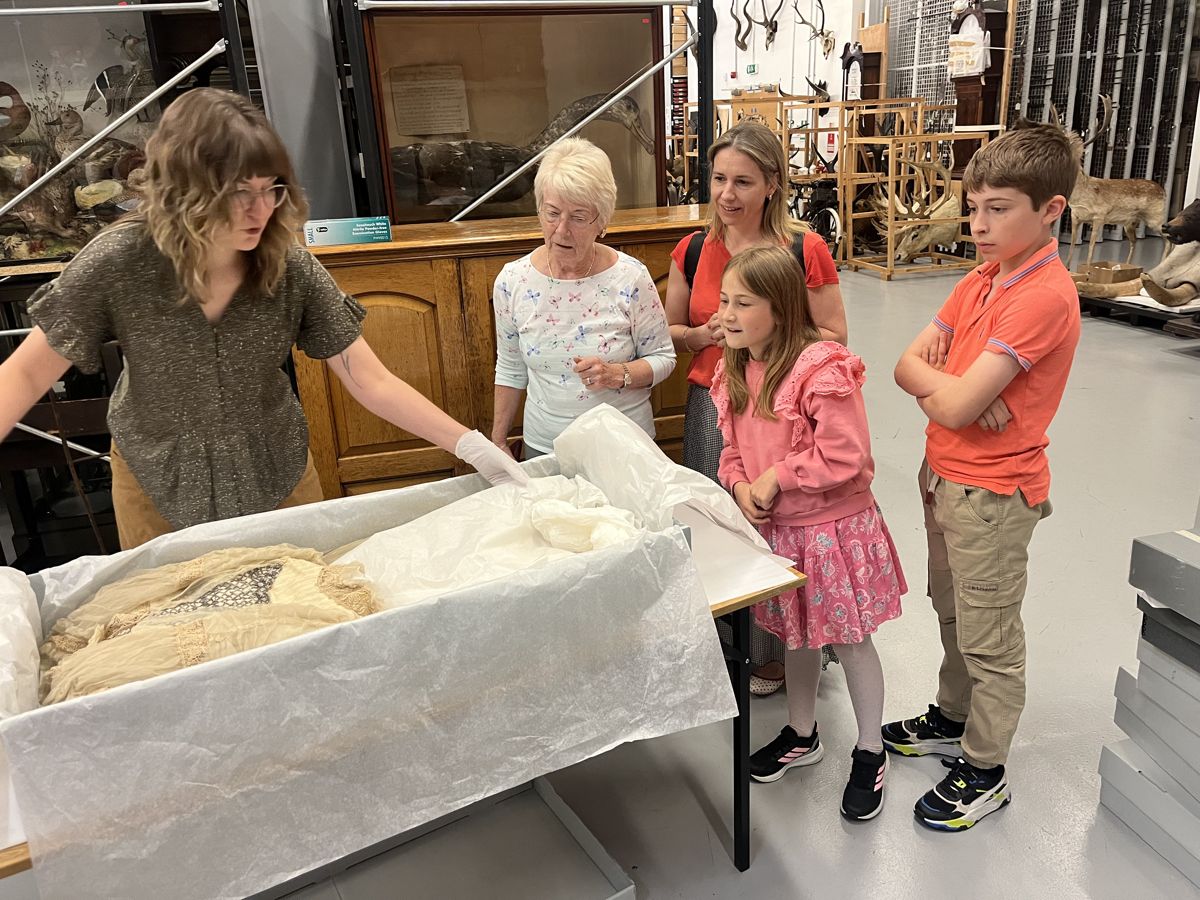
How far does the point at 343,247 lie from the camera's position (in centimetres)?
234

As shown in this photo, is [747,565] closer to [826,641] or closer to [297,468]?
[826,641]

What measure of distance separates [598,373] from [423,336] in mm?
704

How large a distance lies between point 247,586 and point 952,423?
1218 mm

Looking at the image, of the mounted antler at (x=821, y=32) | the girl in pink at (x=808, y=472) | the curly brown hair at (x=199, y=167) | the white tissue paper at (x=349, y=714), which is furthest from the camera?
the mounted antler at (x=821, y=32)

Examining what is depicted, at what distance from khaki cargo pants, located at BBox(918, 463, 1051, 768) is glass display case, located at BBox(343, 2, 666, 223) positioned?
1810 millimetres

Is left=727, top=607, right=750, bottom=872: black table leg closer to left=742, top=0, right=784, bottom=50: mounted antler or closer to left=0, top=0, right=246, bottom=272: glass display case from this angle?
left=0, top=0, right=246, bottom=272: glass display case

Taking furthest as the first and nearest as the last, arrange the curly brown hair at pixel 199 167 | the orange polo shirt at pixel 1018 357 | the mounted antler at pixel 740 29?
the mounted antler at pixel 740 29 < the orange polo shirt at pixel 1018 357 < the curly brown hair at pixel 199 167

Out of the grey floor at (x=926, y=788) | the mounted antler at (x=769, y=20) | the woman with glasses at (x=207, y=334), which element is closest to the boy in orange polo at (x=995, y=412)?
the grey floor at (x=926, y=788)

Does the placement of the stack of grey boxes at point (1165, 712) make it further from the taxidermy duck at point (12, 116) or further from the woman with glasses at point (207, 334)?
the taxidermy duck at point (12, 116)

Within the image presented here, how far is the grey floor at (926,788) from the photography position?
1.67m

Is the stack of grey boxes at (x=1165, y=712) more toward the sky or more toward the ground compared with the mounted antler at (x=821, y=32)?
more toward the ground

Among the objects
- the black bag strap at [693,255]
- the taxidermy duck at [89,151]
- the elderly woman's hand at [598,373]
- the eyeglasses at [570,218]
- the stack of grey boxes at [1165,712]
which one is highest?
the taxidermy duck at [89,151]

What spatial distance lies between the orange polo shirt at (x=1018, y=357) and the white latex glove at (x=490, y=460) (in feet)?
2.68

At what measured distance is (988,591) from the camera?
1.67m
